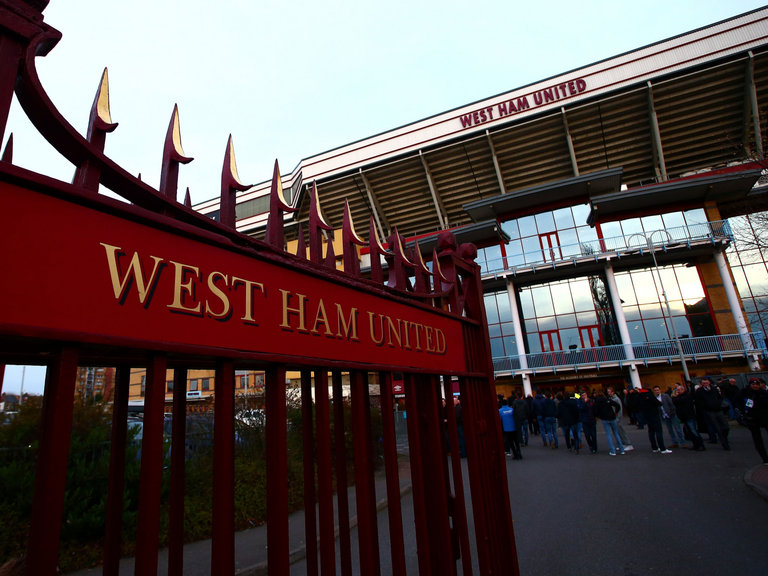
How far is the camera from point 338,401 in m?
1.74

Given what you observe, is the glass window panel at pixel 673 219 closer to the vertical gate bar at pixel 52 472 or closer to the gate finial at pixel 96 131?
the gate finial at pixel 96 131

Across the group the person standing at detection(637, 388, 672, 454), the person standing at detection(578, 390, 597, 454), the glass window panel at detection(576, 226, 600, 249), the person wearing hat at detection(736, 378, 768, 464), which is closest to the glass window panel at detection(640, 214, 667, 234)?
the glass window panel at detection(576, 226, 600, 249)

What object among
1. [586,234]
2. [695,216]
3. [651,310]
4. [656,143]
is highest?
[656,143]

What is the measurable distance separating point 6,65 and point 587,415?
425 inches

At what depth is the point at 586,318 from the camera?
75.4 ft

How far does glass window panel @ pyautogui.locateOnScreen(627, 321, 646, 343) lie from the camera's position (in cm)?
2200

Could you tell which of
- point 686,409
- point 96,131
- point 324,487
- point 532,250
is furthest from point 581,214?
point 96,131

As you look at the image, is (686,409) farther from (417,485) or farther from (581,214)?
(581,214)

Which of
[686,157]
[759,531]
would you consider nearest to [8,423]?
[759,531]

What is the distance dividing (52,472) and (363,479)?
105 cm

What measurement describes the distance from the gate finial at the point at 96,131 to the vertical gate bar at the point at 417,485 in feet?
4.81

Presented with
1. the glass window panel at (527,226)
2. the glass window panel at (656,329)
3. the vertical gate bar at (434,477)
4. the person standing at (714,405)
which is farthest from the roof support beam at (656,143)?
the vertical gate bar at (434,477)

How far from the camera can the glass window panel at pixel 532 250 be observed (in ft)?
76.3

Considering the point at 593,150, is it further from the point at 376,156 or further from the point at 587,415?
the point at 587,415
